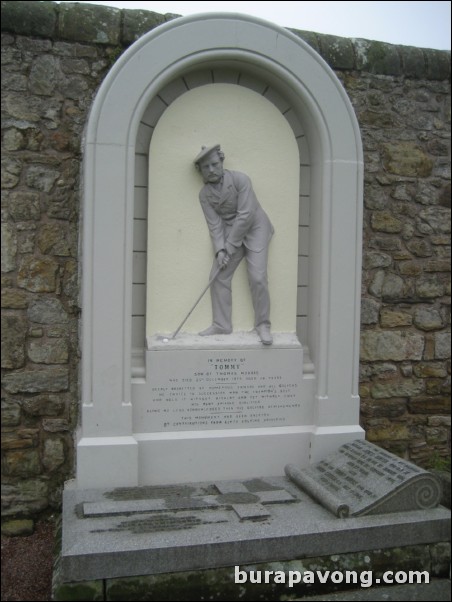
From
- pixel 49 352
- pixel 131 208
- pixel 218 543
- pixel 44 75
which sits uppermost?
pixel 44 75

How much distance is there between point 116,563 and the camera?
3562 millimetres

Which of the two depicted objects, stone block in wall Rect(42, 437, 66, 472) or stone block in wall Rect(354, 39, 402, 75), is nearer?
stone block in wall Rect(42, 437, 66, 472)

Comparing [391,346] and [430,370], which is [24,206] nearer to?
[391,346]

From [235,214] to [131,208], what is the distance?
84cm

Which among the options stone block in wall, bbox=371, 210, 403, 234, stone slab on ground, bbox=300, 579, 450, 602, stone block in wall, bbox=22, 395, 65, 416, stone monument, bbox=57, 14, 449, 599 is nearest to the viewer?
stone slab on ground, bbox=300, 579, 450, 602

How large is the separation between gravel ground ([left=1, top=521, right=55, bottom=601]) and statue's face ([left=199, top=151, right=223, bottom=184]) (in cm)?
294

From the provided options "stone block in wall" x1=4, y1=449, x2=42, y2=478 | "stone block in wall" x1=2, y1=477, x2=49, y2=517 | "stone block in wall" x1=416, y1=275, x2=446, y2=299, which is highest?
"stone block in wall" x1=416, y1=275, x2=446, y2=299

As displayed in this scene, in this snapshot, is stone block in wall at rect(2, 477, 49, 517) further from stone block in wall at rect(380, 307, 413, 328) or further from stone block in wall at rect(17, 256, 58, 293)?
stone block in wall at rect(380, 307, 413, 328)

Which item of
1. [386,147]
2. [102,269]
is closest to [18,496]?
[102,269]

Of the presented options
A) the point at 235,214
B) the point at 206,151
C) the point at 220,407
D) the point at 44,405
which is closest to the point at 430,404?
the point at 220,407

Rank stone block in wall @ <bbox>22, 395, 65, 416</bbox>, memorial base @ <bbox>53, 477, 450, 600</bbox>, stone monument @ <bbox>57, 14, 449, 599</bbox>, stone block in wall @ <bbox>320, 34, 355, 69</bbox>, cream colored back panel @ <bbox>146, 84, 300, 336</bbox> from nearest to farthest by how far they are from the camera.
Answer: memorial base @ <bbox>53, 477, 450, 600</bbox> < stone monument @ <bbox>57, 14, 449, 599</bbox> < cream colored back panel @ <bbox>146, 84, 300, 336</bbox> < stone block in wall @ <bbox>22, 395, 65, 416</bbox> < stone block in wall @ <bbox>320, 34, 355, 69</bbox>

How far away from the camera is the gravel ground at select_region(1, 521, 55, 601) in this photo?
13.4ft

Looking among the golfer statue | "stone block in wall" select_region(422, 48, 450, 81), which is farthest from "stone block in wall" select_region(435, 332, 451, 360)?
"stone block in wall" select_region(422, 48, 450, 81)

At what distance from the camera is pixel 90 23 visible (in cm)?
492
